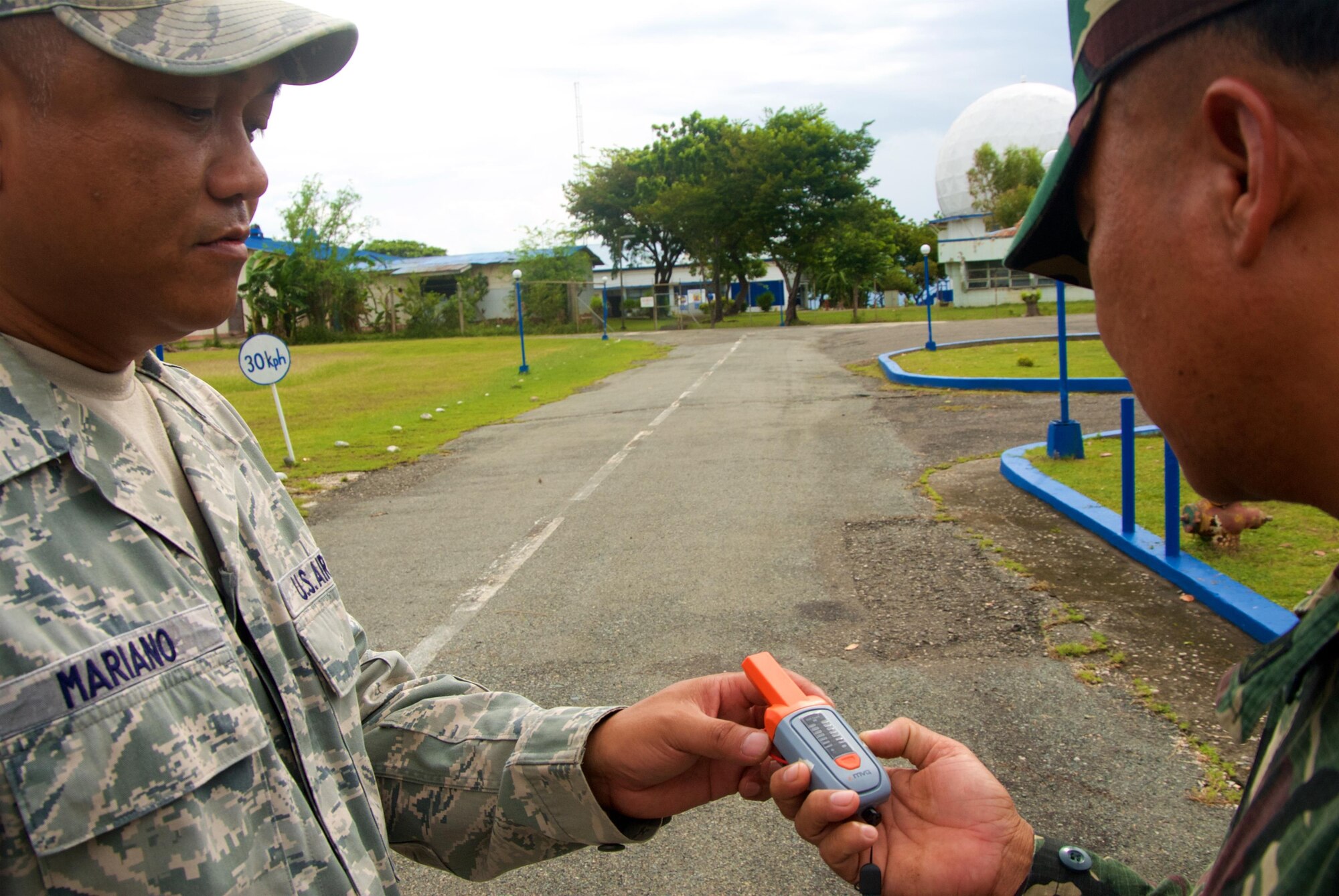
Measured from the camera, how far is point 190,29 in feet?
4.29

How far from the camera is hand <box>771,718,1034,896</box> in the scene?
5.18ft

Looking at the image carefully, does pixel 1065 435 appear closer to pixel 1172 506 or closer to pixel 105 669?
pixel 1172 506

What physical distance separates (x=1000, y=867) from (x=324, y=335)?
46.9 metres

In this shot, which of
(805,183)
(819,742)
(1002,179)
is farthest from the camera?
(1002,179)

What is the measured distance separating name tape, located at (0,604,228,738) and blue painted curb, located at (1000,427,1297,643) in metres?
2.60

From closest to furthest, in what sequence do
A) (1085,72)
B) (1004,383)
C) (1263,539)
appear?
(1085,72) < (1263,539) < (1004,383)

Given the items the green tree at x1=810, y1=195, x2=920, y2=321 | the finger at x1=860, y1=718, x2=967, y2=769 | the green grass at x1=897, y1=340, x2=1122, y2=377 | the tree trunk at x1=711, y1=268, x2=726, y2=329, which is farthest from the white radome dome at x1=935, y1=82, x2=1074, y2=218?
the finger at x1=860, y1=718, x2=967, y2=769

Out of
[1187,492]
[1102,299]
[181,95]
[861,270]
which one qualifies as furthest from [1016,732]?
[861,270]

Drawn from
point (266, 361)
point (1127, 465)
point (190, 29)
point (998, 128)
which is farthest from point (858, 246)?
point (190, 29)

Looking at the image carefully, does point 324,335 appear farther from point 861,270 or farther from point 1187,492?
point 1187,492

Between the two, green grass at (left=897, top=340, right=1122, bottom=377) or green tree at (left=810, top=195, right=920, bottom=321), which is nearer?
green grass at (left=897, top=340, right=1122, bottom=377)

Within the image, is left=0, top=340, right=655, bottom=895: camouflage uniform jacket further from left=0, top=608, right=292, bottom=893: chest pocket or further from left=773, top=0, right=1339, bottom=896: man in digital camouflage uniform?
left=773, top=0, right=1339, bottom=896: man in digital camouflage uniform

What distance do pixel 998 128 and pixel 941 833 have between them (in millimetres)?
60719

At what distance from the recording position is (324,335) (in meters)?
45.1
